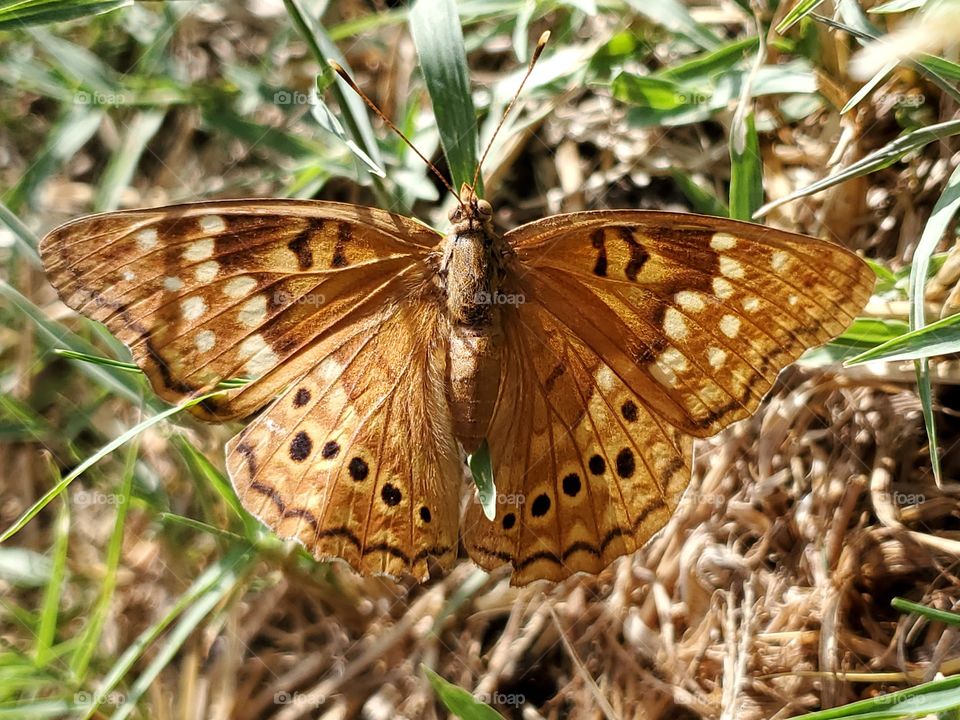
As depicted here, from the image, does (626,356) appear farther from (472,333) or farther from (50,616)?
(50,616)

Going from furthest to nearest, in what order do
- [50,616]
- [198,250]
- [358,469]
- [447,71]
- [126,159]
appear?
[126,159] → [50,616] → [447,71] → [358,469] → [198,250]

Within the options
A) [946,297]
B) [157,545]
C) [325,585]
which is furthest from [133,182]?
[946,297]

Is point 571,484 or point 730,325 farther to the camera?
point 571,484

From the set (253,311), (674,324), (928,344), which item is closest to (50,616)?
(253,311)

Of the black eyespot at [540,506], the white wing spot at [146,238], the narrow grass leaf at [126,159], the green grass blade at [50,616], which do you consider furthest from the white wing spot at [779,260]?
the narrow grass leaf at [126,159]

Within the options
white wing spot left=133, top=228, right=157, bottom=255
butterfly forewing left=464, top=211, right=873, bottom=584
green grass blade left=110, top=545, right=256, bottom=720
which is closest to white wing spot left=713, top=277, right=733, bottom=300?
butterfly forewing left=464, top=211, right=873, bottom=584

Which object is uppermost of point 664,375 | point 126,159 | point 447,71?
point 126,159

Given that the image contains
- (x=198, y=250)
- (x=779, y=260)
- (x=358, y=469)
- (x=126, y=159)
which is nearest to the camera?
(x=779, y=260)

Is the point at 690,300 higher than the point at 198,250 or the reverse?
the reverse
